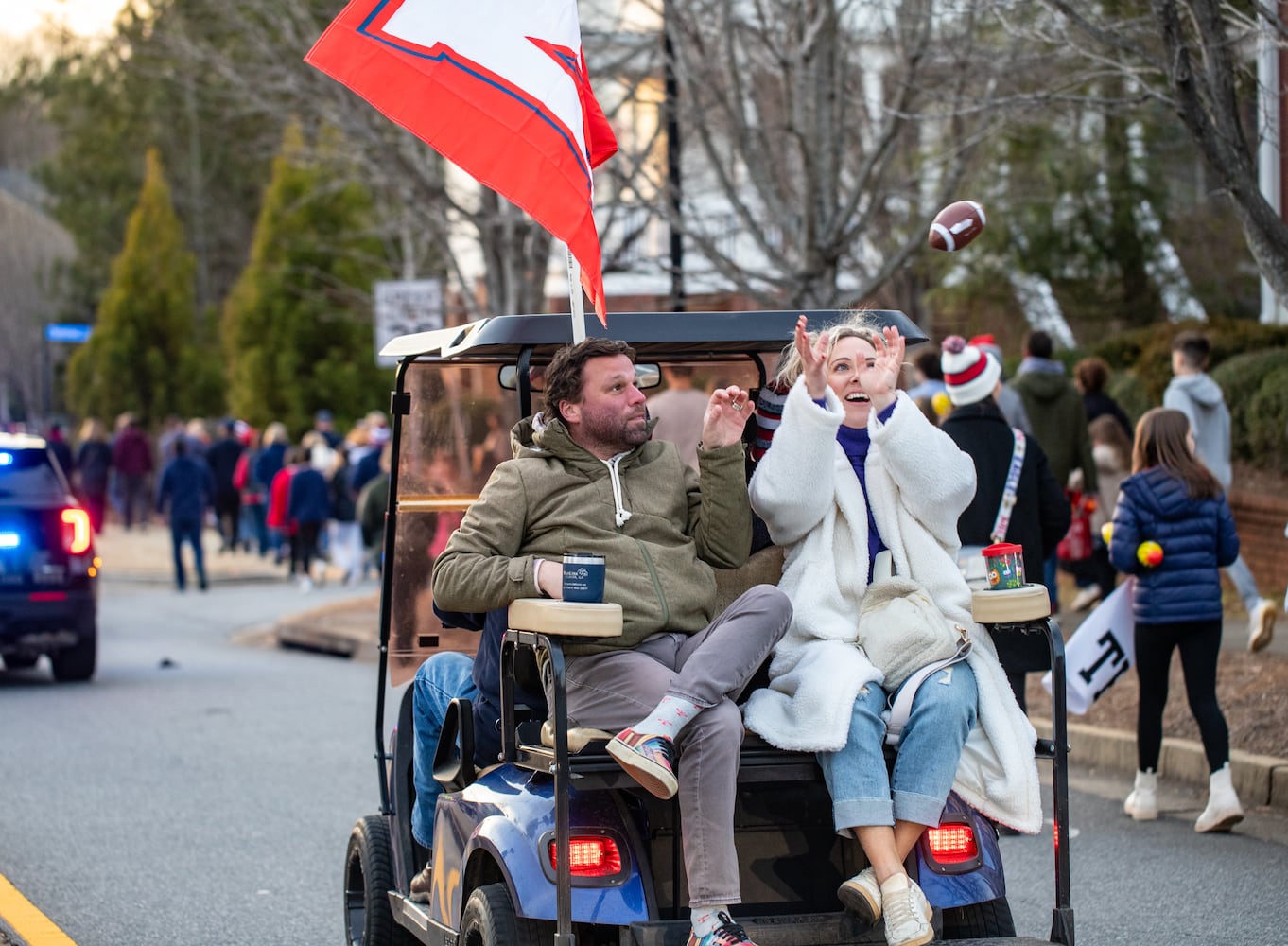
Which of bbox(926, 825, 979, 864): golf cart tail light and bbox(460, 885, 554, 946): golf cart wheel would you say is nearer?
bbox(460, 885, 554, 946): golf cart wheel

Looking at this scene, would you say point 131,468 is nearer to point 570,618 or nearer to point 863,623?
point 863,623

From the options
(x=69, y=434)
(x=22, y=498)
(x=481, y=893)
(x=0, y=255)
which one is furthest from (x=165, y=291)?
(x=481, y=893)

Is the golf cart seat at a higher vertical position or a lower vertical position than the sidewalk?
higher

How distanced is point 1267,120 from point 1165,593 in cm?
263

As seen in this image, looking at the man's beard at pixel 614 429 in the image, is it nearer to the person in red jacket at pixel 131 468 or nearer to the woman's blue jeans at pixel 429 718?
the woman's blue jeans at pixel 429 718

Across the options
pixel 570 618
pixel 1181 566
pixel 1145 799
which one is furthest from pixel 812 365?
pixel 1145 799

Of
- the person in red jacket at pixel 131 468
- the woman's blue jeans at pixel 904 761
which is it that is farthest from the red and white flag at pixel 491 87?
the person in red jacket at pixel 131 468

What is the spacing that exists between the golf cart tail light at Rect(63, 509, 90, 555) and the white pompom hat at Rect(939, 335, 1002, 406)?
7.51m

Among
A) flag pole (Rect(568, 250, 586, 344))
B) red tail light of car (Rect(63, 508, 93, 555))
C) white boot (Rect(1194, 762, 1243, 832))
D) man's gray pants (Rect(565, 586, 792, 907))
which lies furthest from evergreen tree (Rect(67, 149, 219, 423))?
man's gray pants (Rect(565, 586, 792, 907))

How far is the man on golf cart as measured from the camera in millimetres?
4270

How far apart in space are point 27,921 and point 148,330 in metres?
41.4

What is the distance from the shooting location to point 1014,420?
11.4 meters

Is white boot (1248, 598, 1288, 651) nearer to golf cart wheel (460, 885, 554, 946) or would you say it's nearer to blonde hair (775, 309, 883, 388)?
blonde hair (775, 309, 883, 388)

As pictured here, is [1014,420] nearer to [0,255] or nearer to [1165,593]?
[1165,593]
